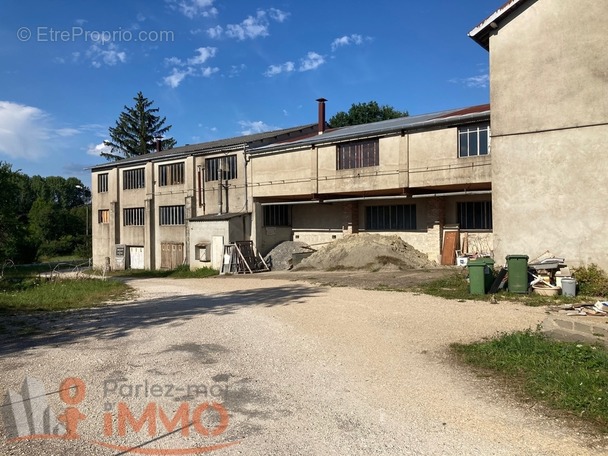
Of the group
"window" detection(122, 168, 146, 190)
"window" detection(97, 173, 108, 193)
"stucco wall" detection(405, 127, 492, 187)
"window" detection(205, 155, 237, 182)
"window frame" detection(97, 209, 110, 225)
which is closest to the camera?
"stucco wall" detection(405, 127, 492, 187)

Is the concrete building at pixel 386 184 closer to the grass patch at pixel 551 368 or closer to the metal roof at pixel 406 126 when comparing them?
the metal roof at pixel 406 126

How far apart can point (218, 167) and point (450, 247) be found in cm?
1562

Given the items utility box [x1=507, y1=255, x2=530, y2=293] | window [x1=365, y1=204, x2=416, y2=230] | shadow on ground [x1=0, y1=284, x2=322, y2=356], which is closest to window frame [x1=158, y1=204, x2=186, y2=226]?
window [x1=365, y1=204, x2=416, y2=230]

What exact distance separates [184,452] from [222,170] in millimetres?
26598

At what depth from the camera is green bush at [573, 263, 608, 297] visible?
13.3 metres

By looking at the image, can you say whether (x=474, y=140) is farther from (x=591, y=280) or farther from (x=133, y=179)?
(x=133, y=179)

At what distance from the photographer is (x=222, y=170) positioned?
2986cm

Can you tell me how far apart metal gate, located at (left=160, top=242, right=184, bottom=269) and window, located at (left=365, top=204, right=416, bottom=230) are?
14.1 meters

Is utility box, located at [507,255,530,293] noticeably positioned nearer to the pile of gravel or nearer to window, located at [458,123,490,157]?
window, located at [458,123,490,157]

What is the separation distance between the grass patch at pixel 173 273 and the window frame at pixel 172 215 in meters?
3.55

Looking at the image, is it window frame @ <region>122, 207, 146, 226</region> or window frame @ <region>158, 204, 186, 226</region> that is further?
window frame @ <region>122, 207, 146, 226</region>

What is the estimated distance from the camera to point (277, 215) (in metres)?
30.0

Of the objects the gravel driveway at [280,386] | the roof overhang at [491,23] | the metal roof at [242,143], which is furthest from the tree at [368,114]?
the gravel driveway at [280,386]

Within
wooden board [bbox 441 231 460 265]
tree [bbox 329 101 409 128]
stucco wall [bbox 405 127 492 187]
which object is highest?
tree [bbox 329 101 409 128]
